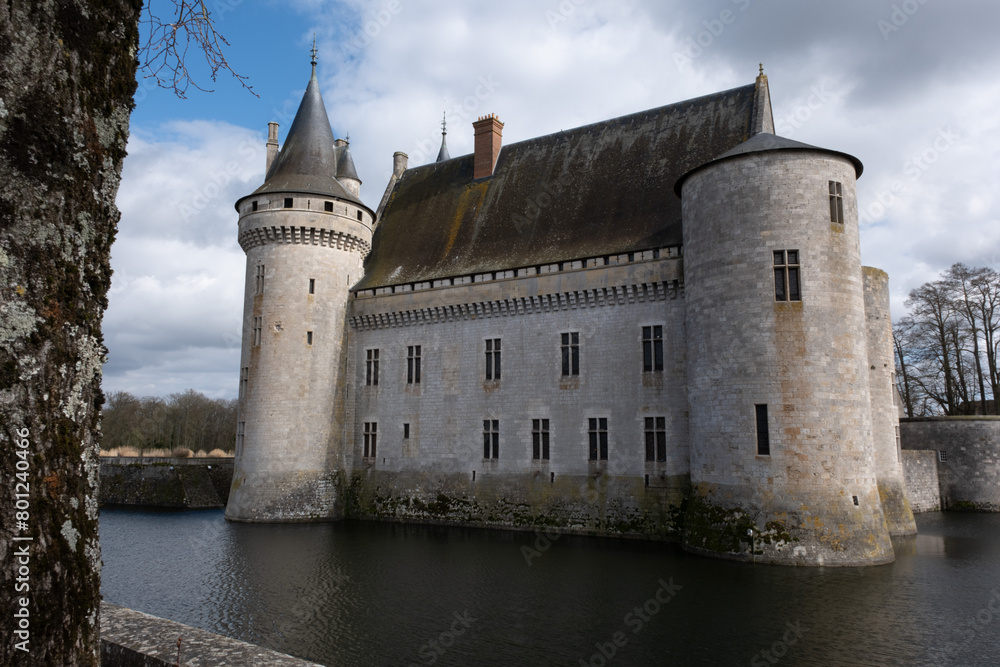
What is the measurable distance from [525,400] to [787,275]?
861 centimetres

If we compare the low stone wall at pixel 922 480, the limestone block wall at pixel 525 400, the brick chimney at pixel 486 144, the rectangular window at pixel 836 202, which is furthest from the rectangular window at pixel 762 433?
the brick chimney at pixel 486 144

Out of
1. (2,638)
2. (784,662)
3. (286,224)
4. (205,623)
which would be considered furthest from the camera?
(286,224)

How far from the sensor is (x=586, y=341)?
20453 mm

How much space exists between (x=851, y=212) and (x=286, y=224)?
59.3ft

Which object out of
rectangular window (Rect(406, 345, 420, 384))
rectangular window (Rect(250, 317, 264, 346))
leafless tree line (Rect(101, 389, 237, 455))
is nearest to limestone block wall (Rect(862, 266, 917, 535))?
rectangular window (Rect(406, 345, 420, 384))

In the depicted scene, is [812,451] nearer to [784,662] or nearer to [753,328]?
[753,328]

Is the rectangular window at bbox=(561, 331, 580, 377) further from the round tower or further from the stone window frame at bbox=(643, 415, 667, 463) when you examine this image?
the round tower

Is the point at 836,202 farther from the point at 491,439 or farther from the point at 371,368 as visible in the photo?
the point at 371,368

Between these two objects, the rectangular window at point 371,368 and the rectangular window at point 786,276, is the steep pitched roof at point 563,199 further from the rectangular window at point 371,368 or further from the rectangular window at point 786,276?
the rectangular window at point 786,276

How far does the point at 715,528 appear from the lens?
16.1 m

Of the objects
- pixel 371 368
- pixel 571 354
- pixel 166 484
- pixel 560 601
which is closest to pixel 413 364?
pixel 371 368

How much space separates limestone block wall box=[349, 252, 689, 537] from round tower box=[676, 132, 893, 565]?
5.43 feet

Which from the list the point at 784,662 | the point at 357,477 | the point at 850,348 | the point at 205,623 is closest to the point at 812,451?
the point at 850,348

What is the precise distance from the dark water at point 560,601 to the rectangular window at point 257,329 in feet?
25.5
